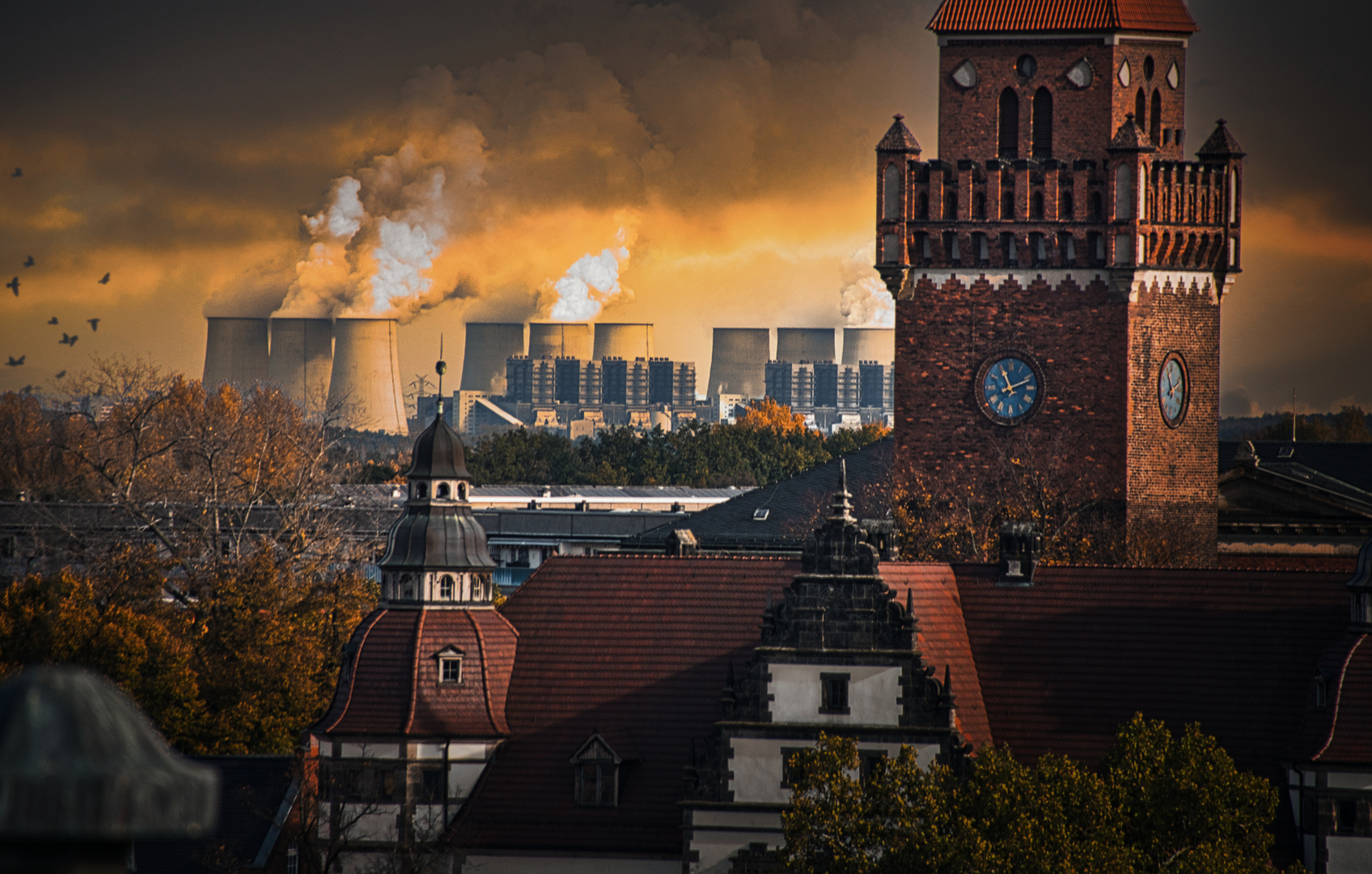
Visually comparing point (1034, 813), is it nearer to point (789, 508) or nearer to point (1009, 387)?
point (1009, 387)

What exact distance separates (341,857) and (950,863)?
18.8 meters

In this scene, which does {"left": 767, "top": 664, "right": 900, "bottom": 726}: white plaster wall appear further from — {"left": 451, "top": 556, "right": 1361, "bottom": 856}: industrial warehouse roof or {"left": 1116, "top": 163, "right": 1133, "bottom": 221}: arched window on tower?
{"left": 1116, "top": 163, "right": 1133, "bottom": 221}: arched window on tower

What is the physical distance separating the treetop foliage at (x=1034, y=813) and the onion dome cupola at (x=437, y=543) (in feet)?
44.6

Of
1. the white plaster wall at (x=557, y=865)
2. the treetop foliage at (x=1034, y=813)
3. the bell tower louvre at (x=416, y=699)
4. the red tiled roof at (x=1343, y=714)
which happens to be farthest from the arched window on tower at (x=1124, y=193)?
the white plaster wall at (x=557, y=865)

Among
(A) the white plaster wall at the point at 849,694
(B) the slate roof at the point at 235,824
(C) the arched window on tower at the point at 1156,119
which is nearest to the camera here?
(A) the white plaster wall at the point at 849,694

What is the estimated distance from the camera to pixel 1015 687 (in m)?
53.7

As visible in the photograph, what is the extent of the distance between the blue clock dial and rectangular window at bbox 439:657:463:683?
3142 cm

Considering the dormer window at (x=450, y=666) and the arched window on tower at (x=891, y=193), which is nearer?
the dormer window at (x=450, y=666)

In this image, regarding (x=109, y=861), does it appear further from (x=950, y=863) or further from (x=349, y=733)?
(x=349, y=733)

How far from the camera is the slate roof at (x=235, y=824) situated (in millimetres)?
52688

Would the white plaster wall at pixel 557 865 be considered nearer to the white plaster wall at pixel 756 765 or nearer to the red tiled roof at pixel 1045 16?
the white plaster wall at pixel 756 765

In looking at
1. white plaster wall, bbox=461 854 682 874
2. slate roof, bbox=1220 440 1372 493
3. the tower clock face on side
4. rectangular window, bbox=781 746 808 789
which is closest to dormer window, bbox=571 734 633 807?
white plaster wall, bbox=461 854 682 874

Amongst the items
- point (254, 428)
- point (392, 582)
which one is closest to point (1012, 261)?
point (392, 582)

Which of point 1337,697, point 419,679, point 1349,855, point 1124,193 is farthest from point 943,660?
point 1124,193
